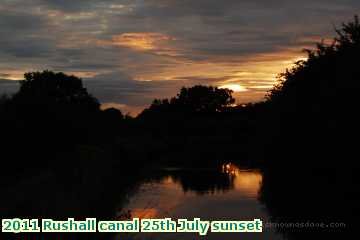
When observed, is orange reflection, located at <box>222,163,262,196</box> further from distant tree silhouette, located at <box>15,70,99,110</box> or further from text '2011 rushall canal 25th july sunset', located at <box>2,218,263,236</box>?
distant tree silhouette, located at <box>15,70,99,110</box>

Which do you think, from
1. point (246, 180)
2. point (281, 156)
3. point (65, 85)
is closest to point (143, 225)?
point (246, 180)

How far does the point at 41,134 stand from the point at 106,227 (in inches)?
445

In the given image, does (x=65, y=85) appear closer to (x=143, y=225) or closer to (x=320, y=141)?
(x=320, y=141)

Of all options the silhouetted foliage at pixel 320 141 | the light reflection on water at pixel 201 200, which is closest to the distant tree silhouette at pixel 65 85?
the light reflection on water at pixel 201 200

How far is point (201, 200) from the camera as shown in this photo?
35.1m

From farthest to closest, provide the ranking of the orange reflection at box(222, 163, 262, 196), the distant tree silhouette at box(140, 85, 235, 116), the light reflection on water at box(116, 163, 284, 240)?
the distant tree silhouette at box(140, 85, 235, 116) → the orange reflection at box(222, 163, 262, 196) → the light reflection on water at box(116, 163, 284, 240)

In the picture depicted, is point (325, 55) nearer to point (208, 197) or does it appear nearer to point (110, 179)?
point (208, 197)

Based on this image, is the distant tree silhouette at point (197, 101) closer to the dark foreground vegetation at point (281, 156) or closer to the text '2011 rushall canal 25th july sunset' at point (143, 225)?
the dark foreground vegetation at point (281, 156)

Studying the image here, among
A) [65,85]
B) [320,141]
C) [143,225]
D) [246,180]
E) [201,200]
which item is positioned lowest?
[246,180]

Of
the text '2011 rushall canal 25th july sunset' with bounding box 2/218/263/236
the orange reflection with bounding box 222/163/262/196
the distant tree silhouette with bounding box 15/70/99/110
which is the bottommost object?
the orange reflection with bounding box 222/163/262/196

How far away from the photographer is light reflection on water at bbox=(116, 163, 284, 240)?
2702cm

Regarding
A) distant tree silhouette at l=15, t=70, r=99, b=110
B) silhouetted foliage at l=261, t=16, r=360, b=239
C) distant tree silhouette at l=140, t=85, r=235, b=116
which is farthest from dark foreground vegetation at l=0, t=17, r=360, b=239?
distant tree silhouette at l=140, t=85, r=235, b=116

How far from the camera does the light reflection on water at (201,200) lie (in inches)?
1064

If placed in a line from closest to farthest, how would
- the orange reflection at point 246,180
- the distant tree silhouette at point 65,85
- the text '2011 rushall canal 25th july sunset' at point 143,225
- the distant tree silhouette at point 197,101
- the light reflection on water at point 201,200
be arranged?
1. the text '2011 rushall canal 25th july sunset' at point 143,225
2. the light reflection on water at point 201,200
3. the orange reflection at point 246,180
4. the distant tree silhouette at point 65,85
5. the distant tree silhouette at point 197,101
